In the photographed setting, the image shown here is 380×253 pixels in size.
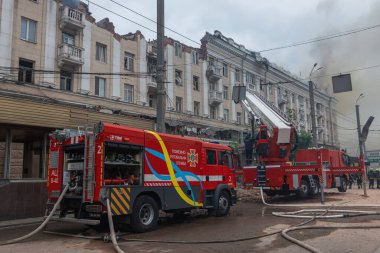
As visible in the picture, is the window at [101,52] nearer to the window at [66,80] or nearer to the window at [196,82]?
the window at [66,80]

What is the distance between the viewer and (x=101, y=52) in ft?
93.1

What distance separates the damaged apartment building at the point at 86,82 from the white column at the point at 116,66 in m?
0.07

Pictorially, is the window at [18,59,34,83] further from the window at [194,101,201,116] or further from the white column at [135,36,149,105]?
the window at [194,101,201,116]

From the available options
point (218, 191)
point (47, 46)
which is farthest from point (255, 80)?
point (218, 191)

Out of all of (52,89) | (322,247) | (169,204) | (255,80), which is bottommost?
(322,247)

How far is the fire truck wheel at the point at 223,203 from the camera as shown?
13.9 m

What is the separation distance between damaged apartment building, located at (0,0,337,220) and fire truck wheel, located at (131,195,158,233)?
227 inches

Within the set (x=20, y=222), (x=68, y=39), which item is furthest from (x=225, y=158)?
(x=68, y=39)

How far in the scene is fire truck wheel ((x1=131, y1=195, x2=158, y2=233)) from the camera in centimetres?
1042

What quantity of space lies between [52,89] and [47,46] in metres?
2.88

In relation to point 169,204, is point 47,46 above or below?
above

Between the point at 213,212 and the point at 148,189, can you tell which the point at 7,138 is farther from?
the point at 213,212

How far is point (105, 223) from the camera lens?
11.8 meters

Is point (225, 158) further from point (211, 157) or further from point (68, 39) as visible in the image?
point (68, 39)
